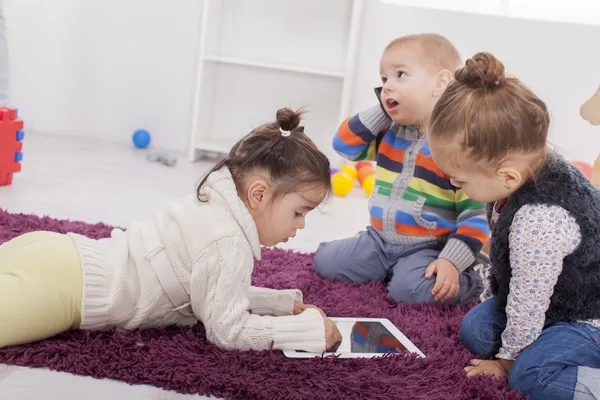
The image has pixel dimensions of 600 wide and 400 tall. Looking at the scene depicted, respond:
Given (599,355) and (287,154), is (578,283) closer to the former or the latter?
(599,355)

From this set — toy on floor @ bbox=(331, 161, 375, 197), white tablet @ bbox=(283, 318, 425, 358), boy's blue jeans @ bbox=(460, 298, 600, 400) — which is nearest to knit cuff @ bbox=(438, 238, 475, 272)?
white tablet @ bbox=(283, 318, 425, 358)

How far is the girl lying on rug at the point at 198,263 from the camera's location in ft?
3.22

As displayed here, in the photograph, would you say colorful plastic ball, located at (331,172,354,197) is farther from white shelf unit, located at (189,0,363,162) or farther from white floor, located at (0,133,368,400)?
white shelf unit, located at (189,0,363,162)

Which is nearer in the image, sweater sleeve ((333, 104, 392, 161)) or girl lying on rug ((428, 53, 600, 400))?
girl lying on rug ((428, 53, 600, 400))

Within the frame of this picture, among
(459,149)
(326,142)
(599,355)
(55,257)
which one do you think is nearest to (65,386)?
(55,257)

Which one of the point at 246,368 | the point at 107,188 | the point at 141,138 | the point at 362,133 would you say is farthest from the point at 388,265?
the point at 141,138

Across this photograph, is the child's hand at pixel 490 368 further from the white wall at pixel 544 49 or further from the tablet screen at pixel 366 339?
the white wall at pixel 544 49

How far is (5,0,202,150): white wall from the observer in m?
2.97

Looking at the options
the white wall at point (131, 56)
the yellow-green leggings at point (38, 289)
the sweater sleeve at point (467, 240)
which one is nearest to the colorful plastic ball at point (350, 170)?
the white wall at point (131, 56)

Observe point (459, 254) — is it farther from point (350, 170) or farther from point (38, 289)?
point (350, 170)

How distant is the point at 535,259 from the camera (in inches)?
38.5

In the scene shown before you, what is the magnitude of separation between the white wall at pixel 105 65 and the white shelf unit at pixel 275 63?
0.41 ft

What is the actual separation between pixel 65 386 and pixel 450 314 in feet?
2.36

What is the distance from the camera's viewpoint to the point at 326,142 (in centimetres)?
304
